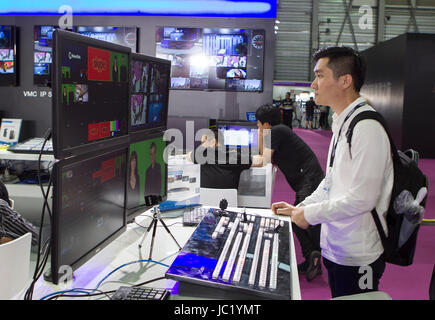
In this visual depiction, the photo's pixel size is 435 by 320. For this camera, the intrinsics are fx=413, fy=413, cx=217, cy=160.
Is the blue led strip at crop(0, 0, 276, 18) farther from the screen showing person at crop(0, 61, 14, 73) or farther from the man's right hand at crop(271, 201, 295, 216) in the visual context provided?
the man's right hand at crop(271, 201, 295, 216)

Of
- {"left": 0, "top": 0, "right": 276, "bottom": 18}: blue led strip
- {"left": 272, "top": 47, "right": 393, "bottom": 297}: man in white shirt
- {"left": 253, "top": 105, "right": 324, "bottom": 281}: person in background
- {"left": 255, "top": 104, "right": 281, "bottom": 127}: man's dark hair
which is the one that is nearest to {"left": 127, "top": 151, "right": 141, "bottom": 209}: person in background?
{"left": 272, "top": 47, "right": 393, "bottom": 297}: man in white shirt

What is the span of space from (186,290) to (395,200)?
877mm

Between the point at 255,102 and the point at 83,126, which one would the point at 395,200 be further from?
the point at 255,102

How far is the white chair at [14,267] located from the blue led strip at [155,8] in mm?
4493

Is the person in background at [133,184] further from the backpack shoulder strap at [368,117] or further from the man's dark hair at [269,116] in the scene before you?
the man's dark hair at [269,116]

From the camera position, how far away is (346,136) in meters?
1.58

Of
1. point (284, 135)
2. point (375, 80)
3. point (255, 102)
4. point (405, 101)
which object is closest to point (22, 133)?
point (255, 102)

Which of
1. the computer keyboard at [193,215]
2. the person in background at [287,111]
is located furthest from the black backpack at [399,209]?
the person in background at [287,111]

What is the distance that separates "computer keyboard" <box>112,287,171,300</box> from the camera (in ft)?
3.63

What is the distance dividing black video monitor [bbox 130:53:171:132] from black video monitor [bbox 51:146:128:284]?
250 millimetres

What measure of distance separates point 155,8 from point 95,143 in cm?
454

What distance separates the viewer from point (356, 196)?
150cm

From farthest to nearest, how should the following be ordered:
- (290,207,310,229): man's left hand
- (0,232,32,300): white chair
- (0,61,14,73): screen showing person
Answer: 1. (0,61,14,73): screen showing person
2. (290,207,310,229): man's left hand
3. (0,232,32,300): white chair

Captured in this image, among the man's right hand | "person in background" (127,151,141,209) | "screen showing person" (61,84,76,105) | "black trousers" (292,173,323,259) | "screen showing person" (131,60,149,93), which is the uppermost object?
"screen showing person" (131,60,149,93)
